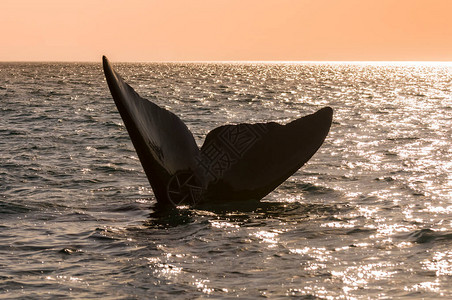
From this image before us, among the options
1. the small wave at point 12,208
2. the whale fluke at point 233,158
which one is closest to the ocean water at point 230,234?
the small wave at point 12,208

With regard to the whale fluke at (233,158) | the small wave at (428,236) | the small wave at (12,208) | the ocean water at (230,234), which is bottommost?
the small wave at (12,208)

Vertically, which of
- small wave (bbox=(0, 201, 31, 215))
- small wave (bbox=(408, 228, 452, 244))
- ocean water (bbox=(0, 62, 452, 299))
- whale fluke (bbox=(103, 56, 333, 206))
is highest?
whale fluke (bbox=(103, 56, 333, 206))

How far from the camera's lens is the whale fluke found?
417 inches

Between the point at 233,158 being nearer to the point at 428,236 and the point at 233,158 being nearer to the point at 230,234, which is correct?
the point at 230,234

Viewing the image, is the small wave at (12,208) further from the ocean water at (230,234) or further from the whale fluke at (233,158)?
the whale fluke at (233,158)

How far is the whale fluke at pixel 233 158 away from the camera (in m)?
10.6

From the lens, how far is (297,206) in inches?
482

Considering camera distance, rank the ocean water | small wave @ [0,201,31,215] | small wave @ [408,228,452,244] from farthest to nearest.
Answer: small wave @ [0,201,31,215], small wave @ [408,228,452,244], the ocean water

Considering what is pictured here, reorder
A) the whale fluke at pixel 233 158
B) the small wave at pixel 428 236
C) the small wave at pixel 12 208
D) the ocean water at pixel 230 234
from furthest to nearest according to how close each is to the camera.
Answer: the small wave at pixel 12 208 → the whale fluke at pixel 233 158 → the small wave at pixel 428 236 → the ocean water at pixel 230 234

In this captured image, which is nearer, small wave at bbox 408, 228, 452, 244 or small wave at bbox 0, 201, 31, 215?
small wave at bbox 408, 228, 452, 244

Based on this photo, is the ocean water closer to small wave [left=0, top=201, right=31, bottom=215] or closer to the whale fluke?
small wave [left=0, top=201, right=31, bottom=215]

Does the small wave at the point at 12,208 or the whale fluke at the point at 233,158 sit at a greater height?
the whale fluke at the point at 233,158

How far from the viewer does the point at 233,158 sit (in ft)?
36.0

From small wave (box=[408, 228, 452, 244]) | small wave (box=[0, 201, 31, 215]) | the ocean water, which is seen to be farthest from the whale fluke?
small wave (box=[0, 201, 31, 215])
